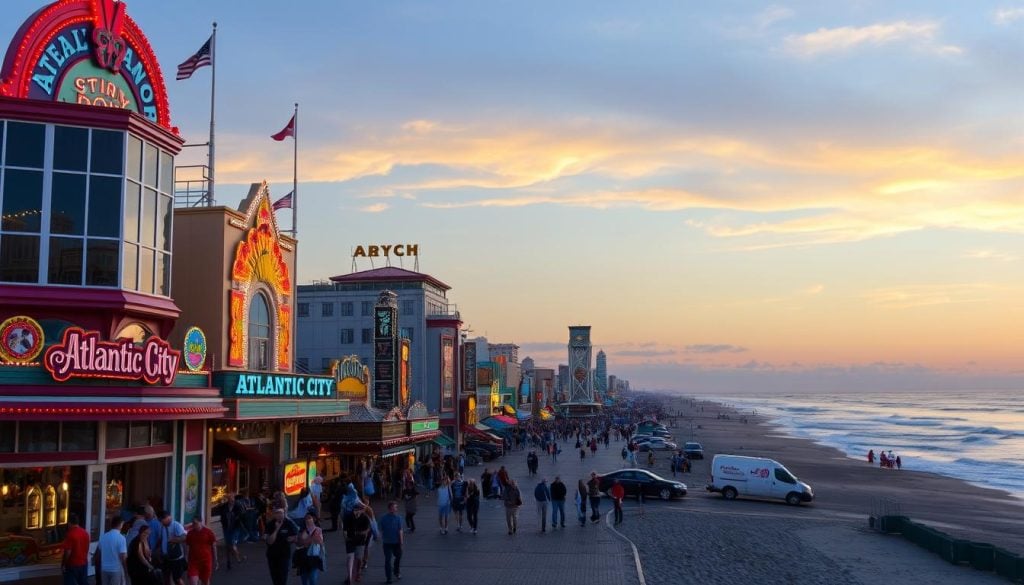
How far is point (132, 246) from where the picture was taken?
22.3 metres

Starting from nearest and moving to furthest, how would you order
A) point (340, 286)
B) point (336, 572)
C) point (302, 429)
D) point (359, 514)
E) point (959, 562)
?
point (359, 514) → point (336, 572) → point (959, 562) → point (302, 429) → point (340, 286)

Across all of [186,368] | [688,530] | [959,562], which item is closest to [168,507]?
[186,368]

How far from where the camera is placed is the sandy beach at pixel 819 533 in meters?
23.8

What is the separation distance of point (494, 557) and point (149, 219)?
1239cm

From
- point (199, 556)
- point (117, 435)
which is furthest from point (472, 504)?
point (199, 556)

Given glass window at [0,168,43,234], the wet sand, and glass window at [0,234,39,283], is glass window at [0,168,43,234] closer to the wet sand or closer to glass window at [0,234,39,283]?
glass window at [0,234,39,283]

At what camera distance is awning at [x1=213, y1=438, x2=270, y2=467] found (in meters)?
27.5

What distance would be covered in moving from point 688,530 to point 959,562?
8.03 meters

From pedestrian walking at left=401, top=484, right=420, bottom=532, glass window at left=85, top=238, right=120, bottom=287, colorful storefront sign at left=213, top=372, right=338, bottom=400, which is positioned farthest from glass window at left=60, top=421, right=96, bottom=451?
pedestrian walking at left=401, top=484, right=420, bottom=532

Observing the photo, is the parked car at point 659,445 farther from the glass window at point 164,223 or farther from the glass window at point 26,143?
the glass window at point 26,143

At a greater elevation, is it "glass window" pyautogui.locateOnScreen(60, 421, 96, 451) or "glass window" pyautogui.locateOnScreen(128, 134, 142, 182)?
"glass window" pyautogui.locateOnScreen(128, 134, 142, 182)

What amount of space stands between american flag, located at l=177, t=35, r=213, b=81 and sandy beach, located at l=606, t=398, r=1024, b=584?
2055cm

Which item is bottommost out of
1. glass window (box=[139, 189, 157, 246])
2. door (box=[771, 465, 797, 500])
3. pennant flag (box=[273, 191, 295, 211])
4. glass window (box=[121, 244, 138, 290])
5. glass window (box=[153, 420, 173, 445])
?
door (box=[771, 465, 797, 500])

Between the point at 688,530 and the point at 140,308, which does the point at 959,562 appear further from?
the point at 140,308
